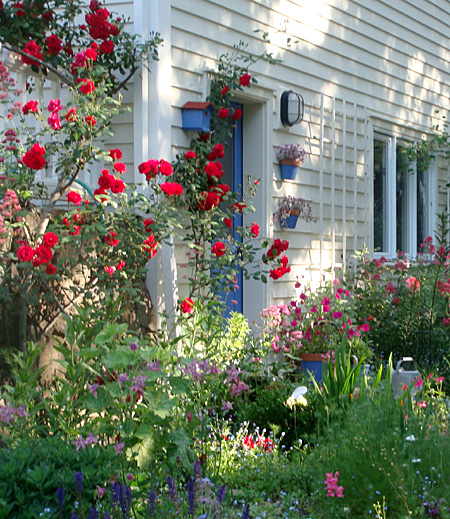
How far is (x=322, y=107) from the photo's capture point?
7.29 metres

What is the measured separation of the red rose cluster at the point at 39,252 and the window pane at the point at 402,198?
19.8 feet

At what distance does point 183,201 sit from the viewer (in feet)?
17.4

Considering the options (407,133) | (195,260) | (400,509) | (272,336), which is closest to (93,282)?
(195,260)

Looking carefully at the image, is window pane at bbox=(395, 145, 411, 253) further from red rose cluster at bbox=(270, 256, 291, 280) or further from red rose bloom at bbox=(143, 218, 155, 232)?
red rose bloom at bbox=(143, 218, 155, 232)

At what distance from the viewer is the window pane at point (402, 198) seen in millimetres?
9180

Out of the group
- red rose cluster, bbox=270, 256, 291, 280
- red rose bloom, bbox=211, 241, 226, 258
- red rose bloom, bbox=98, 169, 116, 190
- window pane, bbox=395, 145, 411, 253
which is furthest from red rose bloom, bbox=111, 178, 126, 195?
window pane, bbox=395, 145, 411, 253

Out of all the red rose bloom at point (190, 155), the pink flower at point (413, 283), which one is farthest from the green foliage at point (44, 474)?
the pink flower at point (413, 283)

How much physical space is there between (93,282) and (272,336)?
64.1 inches

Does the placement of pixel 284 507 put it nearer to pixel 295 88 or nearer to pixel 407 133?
pixel 295 88

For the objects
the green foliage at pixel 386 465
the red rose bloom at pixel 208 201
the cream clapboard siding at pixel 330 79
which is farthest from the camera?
the cream clapboard siding at pixel 330 79

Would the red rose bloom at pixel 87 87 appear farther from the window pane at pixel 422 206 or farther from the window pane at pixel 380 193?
the window pane at pixel 422 206

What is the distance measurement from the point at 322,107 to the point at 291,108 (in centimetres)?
82

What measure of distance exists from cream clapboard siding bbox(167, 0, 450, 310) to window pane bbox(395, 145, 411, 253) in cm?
31

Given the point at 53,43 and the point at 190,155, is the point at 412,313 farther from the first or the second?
the point at 53,43
